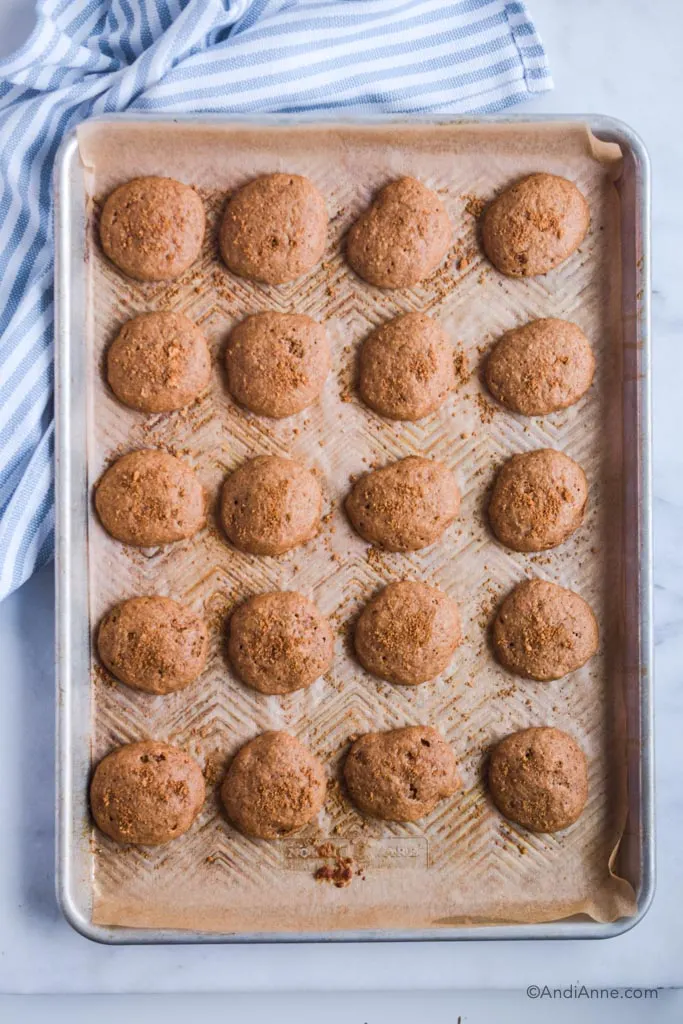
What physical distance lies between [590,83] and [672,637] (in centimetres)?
107

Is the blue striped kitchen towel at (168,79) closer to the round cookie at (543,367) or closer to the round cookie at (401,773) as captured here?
the round cookie at (543,367)

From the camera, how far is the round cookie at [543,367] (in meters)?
1.46

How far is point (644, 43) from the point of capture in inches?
62.1

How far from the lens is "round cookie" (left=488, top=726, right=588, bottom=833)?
1.44 metres

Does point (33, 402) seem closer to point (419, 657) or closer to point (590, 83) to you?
point (419, 657)

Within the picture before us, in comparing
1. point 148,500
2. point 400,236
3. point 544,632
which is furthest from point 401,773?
point 400,236

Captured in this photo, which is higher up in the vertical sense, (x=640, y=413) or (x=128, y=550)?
(x=128, y=550)

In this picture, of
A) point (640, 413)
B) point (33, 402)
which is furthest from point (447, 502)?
point (33, 402)

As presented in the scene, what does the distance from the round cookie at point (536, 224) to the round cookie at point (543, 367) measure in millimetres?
113

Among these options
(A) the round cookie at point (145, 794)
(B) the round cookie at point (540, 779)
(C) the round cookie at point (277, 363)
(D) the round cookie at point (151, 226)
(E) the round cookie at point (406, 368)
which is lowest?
(B) the round cookie at point (540, 779)

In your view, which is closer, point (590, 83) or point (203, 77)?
point (203, 77)

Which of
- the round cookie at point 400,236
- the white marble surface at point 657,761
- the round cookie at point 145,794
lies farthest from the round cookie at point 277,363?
the round cookie at point 145,794

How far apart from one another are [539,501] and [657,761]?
57 centimetres

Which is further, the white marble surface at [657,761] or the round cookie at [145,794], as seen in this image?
the white marble surface at [657,761]
